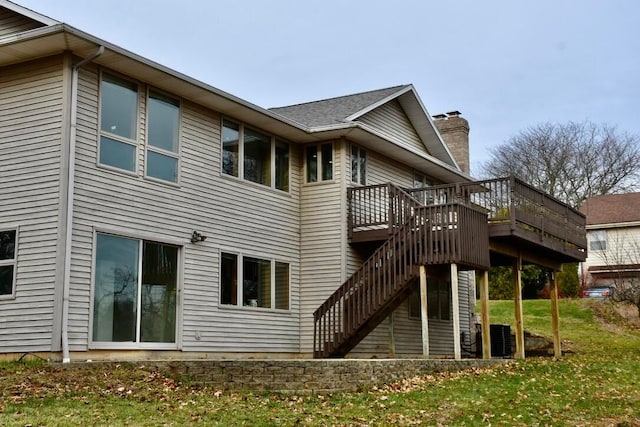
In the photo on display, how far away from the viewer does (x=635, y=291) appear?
28.7m

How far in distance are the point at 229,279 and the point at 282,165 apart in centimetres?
347

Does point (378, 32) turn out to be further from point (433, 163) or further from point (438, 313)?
point (438, 313)

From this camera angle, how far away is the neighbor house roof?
4259 cm

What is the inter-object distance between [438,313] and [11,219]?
12.8m

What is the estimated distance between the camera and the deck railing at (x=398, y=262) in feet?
54.3

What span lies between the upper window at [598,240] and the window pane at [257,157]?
29.7m

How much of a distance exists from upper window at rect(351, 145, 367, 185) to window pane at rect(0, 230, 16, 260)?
27.3 ft

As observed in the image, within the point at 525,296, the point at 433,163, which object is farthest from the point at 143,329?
the point at 525,296

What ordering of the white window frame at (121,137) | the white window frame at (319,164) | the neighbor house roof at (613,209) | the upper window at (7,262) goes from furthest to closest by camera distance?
the neighbor house roof at (613,209), the white window frame at (319,164), the white window frame at (121,137), the upper window at (7,262)

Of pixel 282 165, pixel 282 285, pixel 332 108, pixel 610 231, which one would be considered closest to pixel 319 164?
pixel 282 165

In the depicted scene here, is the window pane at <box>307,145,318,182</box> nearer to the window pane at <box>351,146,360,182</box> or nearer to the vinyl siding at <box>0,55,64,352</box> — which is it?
the window pane at <box>351,146,360,182</box>

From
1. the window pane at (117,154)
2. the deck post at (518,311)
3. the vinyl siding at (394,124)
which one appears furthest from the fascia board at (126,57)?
the deck post at (518,311)

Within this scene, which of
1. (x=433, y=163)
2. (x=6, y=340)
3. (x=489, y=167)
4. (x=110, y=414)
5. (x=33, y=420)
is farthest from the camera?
(x=489, y=167)

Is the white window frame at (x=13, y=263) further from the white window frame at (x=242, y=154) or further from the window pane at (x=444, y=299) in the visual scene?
the window pane at (x=444, y=299)
